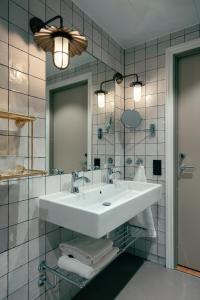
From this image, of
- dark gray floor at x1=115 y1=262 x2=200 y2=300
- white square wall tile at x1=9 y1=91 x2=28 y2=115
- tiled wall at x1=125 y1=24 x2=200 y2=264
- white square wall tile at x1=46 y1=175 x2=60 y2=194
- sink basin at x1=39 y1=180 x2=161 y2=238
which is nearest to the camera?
sink basin at x1=39 y1=180 x2=161 y2=238

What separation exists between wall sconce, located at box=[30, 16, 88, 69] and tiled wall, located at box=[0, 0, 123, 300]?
0.19ft

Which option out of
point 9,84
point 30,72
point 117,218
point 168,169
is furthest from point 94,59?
point 117,218

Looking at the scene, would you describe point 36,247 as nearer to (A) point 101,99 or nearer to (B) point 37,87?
(B) point 37,87

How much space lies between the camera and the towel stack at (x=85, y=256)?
130cm

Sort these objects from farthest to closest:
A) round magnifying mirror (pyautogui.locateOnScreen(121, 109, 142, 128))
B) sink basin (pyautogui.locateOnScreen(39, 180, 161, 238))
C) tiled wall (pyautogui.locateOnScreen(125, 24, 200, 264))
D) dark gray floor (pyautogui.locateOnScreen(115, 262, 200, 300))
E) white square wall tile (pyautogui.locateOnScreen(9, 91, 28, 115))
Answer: round magnifying mirror (pyautogui.locateOnScreen(121, 109, 142, 128)), tiled wall (pyautogui.locateOnScreen(125, 24, 200, 264)), dark gray floor (pyautogui.locateOnScreen(115, 262, 200, 300)), white square wall tile (pyautogui.locateOnScreen(9, 91, 28, 115)), sink basin (pyautogui.locateOnScreen(39, 180, 161, 238))

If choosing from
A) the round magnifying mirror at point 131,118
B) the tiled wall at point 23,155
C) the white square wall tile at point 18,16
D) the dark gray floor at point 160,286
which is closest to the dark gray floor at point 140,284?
the dark gray floor at point 160,286

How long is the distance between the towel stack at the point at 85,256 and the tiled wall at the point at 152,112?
0.77 m

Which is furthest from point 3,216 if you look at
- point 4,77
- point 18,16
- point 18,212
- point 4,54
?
point 18,16

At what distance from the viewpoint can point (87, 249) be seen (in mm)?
1430

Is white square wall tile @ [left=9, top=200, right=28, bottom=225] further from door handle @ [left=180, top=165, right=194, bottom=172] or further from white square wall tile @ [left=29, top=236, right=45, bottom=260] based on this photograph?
door handle @ [left=180, top=165, right=194, bottom=172]

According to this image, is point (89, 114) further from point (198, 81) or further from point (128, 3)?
point (198, 81)

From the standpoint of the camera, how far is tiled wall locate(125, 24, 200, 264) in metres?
2.08

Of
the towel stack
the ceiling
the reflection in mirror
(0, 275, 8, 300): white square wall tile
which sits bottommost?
(0, 275, 8, 300): white square wall tile

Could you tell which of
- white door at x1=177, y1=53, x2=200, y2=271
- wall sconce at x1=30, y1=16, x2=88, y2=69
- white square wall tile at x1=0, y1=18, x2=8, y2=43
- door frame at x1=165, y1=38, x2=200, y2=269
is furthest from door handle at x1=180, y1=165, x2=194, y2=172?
white square wall tile at x1=0, y1=18, x2=8, y2=43
